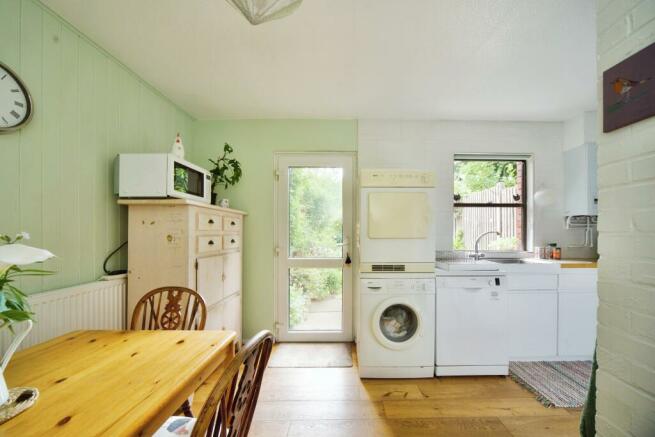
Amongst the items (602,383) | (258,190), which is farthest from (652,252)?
(258,190)

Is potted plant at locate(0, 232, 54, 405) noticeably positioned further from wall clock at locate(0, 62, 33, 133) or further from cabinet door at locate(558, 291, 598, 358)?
cabinet door at locate(558, 291, 598, 358)

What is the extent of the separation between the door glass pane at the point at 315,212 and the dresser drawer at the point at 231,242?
61cm

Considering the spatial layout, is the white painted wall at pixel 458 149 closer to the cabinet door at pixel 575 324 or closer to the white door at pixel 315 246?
the white door at pixel 315 246

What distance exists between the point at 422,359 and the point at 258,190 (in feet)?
7.70

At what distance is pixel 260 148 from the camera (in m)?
3.22

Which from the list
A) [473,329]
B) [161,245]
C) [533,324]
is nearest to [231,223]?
[161,245]

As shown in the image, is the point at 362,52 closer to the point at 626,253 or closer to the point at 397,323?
the point at 626,253

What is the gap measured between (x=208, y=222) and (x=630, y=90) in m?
2.40

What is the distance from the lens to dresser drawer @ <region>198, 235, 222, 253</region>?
216 centimetres

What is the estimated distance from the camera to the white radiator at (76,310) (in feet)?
4.79

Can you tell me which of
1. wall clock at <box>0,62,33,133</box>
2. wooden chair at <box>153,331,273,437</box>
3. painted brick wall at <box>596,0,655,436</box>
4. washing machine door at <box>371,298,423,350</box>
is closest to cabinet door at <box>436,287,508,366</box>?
washing machine door at <box>371,298,423,350</box>

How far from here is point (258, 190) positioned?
3219 millimetres

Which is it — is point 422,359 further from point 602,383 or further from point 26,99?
point 26,99

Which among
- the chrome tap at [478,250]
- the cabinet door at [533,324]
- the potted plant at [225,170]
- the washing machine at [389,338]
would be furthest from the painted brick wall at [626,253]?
the potted plant at [225,170]
